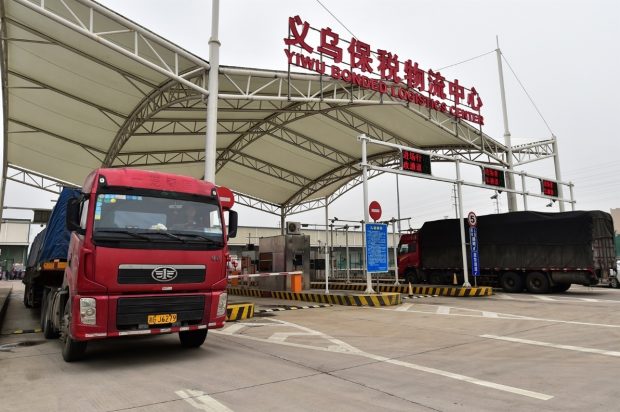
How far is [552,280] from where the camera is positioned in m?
15.8

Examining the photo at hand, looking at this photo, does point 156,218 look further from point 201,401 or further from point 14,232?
point 14,232

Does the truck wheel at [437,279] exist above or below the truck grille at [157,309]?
below

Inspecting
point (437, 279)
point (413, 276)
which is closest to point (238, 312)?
point (437, 279)

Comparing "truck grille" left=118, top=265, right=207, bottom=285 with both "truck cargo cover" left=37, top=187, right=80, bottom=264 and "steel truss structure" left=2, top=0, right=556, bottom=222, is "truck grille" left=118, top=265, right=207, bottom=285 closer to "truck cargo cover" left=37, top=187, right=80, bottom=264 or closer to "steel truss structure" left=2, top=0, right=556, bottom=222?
"truck cargo cover" left=37, top=187, right=80, bottom=264

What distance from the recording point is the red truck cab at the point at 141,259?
4.99 metres

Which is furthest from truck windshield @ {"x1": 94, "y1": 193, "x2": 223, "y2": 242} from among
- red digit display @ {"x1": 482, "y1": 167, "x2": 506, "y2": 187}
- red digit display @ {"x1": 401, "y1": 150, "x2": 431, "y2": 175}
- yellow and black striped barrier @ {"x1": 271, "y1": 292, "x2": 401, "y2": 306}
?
red digit display @ {"x1": 482, "y1": 167, "x2": 506, "y2": 187}

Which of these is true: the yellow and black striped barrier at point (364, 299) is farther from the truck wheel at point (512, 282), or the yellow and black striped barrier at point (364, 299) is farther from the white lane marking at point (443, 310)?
the truck wheel at point (512, 282)

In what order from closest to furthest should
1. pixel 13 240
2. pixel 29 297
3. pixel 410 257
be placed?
pixel 29 297 < pixel 410 257 < pixel 13 240

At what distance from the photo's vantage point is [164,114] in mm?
17531

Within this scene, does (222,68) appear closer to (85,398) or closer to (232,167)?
(85,398)

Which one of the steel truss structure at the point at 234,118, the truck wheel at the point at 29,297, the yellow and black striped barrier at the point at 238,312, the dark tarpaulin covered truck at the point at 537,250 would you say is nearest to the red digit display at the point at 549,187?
the steel truss structure at the point at 234,118

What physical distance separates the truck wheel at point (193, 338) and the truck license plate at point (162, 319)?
115cm

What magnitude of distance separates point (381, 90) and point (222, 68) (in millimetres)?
6182

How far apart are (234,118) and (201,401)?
54.5 feet
